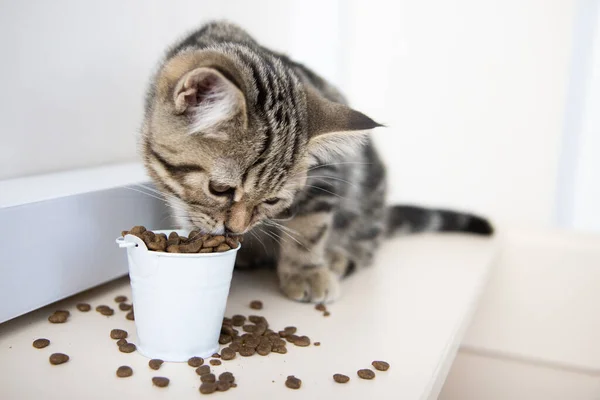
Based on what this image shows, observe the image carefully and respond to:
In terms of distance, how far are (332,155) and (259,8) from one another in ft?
3.63

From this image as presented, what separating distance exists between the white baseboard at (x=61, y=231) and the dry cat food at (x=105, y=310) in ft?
0.19

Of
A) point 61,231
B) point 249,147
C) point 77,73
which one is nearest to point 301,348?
point 249,147

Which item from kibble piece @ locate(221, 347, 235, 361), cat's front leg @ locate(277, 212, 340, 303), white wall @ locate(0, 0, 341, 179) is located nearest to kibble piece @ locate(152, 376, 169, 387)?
kibble piece @ locate(221, 347, 235, 361)

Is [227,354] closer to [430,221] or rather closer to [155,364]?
[155,364]

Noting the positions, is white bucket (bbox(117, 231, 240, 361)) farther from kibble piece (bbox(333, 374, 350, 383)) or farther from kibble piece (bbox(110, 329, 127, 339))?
kibble piece (bbox(333, 374, 350, 383))

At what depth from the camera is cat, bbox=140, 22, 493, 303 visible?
94 centimetres

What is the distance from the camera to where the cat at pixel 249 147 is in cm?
94

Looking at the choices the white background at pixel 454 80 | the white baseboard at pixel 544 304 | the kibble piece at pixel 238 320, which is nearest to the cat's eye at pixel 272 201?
the kibble piece at pixel 238 320

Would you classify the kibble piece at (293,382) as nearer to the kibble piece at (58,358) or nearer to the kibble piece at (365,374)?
the kibble piece at (365,374)

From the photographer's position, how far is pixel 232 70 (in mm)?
910

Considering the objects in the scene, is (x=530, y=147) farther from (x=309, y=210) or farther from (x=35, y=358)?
(x=35, y=358)

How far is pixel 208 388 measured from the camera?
81 centimetres

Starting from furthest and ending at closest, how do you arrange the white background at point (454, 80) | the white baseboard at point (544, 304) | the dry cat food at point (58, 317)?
the white background at point (454, 80)
the white baseboard at point (544, 304)
the dry cat food at point (58, 317)

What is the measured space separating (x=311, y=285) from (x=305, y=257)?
73 millimetres
